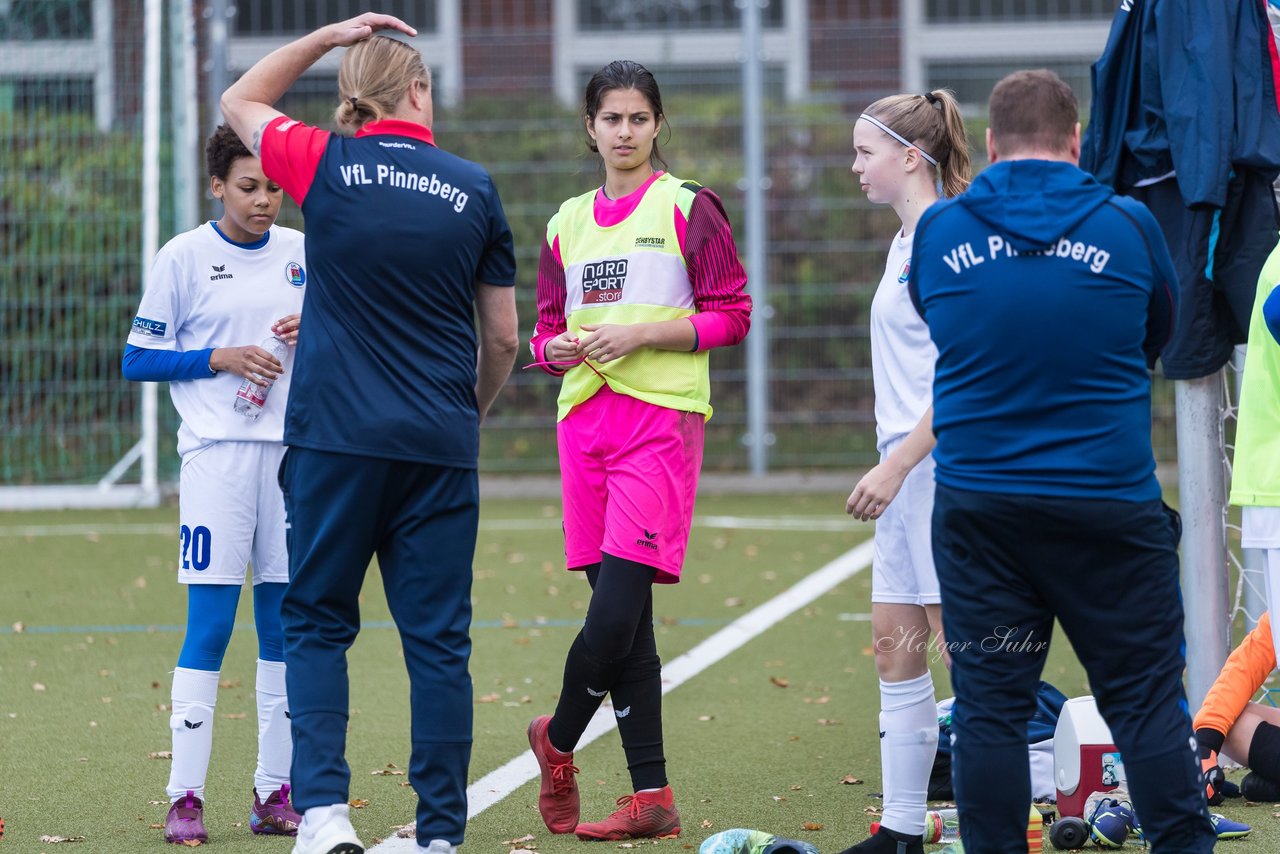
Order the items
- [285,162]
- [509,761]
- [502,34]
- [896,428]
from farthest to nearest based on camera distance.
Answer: [502,34], [509,761], [896,428], [285,162]

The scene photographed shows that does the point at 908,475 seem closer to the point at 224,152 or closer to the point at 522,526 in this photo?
the point at 224,152

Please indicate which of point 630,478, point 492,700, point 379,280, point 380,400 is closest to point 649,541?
point 630,478

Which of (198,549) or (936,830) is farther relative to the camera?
(198,549)

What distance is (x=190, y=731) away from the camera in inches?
181

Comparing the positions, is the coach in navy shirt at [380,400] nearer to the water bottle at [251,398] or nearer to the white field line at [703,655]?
the white field line at [703,655]

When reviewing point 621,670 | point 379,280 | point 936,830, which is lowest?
point 936,830

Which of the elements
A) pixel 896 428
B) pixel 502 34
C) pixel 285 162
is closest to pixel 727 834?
pixel 896 428

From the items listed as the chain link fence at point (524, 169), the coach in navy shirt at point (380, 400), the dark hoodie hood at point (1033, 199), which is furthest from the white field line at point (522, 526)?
the dark hoodie hood at point (1033, 199)

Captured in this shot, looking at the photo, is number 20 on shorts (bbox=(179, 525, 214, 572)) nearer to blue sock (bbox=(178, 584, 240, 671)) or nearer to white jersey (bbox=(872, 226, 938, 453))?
blue sock (bbox=(178, 584, 240, 671))

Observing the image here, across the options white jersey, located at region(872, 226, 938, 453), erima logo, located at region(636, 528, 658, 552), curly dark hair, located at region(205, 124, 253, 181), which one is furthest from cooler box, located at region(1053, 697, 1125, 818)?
curly dark hair, located at region(205, 124, 253, 181)

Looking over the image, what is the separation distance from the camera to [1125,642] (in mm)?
3424

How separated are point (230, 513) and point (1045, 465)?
7.80 feet

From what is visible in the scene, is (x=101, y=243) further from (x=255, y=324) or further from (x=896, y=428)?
(x=896, y=428)

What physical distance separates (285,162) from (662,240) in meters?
1.16
